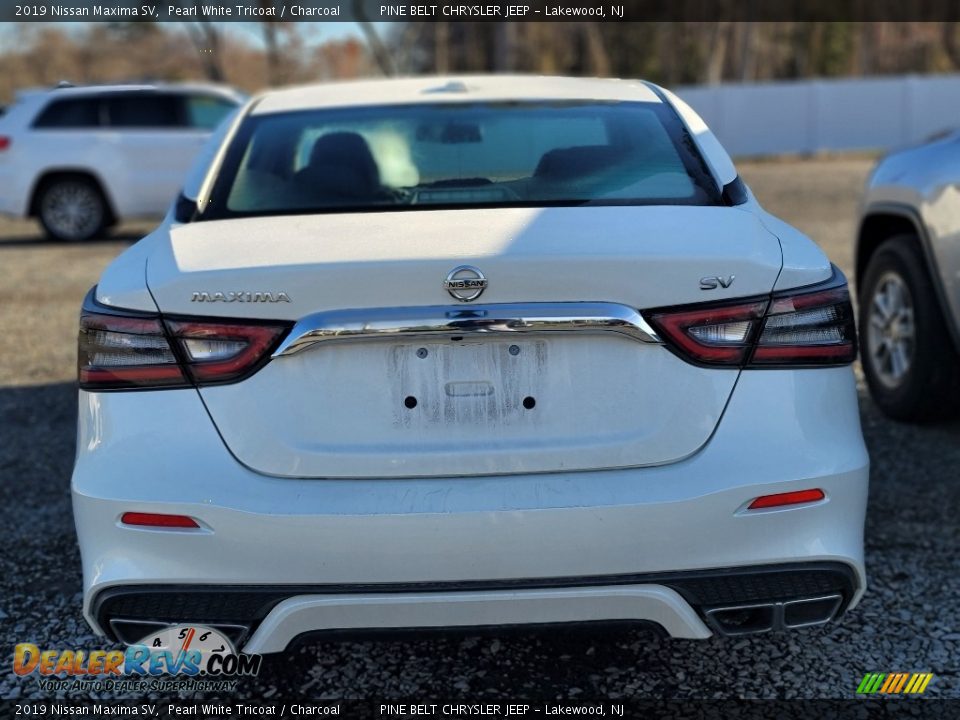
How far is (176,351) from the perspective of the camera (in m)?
2.24

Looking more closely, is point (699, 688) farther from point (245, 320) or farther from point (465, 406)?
point (245, 320)

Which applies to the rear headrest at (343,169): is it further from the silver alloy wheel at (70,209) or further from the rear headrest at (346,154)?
the silver alloy wheel at (70,209)

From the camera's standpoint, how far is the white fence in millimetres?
28219

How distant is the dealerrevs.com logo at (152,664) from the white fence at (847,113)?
2704cm

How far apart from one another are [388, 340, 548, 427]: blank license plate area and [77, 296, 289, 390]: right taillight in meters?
0.28

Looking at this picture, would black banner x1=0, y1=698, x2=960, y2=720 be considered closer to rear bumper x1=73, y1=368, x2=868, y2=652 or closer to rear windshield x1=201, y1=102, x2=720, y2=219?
rear bumper x1=73, y1=368, x2=868, y2=652

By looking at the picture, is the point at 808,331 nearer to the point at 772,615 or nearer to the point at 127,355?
the point at 772,615

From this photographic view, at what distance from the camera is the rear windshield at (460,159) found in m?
2.84

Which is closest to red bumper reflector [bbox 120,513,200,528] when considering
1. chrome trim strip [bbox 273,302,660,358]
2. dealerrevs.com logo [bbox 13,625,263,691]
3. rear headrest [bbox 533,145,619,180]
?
dealerrevs.com logo [bbox 13,625,263,691]

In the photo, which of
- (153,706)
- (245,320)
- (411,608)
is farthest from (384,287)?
(153,706)

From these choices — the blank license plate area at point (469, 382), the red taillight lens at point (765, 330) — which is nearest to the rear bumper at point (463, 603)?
the blank license plate area at point (469, 382)

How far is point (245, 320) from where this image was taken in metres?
2.21

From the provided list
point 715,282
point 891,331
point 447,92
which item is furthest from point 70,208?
point 715,282

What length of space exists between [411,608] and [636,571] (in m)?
0.48
